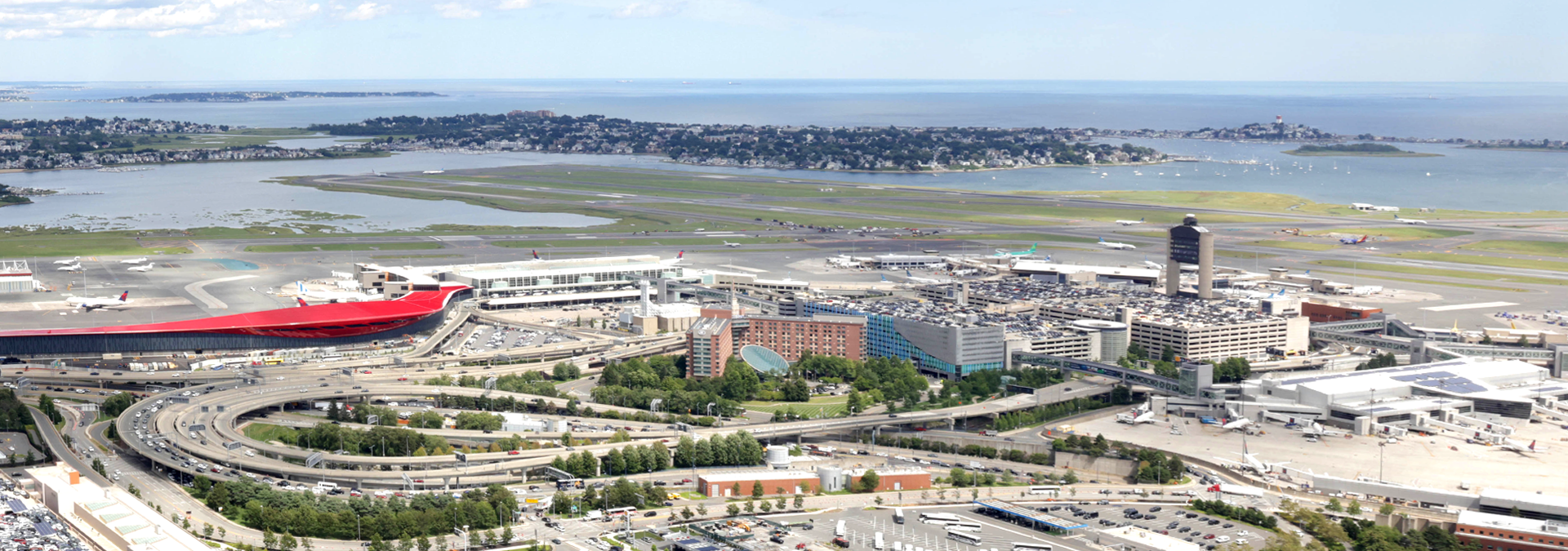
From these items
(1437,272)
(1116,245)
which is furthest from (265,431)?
(1437,272)

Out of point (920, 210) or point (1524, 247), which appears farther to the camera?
point (920, 210)

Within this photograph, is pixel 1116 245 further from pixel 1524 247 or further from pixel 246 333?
pixel 246 333

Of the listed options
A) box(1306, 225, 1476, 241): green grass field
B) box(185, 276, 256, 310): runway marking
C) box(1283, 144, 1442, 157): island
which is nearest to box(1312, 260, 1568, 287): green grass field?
box(1306, 225, 1476, 241): green grass field

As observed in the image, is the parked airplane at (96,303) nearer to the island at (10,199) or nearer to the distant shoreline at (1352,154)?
the island at (10,199)

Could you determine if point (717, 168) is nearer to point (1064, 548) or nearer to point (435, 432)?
point (435, 432)

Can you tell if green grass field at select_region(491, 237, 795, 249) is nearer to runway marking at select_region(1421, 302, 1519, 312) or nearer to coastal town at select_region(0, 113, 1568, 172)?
runway marking at select_region(1421, 302, 1519, 312)

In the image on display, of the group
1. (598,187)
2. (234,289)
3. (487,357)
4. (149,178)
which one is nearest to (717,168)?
(598,187)

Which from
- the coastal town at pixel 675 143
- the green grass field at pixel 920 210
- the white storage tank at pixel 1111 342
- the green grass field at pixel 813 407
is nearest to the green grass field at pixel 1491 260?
the green grass field at pixel 920 210
